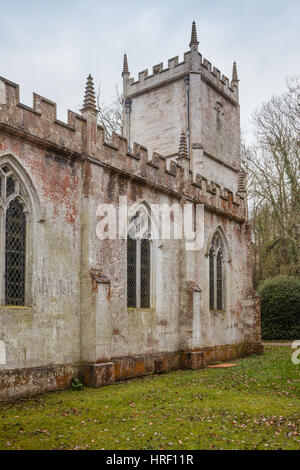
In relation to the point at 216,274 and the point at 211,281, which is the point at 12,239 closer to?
the point at 211,281

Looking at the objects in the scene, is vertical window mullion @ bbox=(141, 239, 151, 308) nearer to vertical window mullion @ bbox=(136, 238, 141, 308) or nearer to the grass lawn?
vertical window mullion @ bbox=(136, 238, 141, 308)

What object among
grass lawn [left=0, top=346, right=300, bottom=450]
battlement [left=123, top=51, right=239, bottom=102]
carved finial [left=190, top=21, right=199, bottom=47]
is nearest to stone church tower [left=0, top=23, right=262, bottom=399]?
grass lawn [left=0, top=346, right=300, bottom=450]

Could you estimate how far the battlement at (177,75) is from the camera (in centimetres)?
2242

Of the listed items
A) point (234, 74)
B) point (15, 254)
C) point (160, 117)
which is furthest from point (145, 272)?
point (234, 74)

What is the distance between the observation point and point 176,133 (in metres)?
22.4

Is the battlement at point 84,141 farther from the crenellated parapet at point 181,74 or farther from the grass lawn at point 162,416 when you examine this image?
the crenellated parapet at point 181,74

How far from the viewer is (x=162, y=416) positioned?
824cm

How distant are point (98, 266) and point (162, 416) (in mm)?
4431

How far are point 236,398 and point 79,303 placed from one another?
4.23 metres

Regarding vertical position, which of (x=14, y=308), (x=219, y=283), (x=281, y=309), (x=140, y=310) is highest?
(x=219, y=283)

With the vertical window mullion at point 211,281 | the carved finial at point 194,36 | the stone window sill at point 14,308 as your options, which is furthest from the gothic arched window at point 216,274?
the carved finial at point 194,36

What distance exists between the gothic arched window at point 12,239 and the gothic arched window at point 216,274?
8.70 m

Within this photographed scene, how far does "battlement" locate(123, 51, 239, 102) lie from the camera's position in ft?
73.6

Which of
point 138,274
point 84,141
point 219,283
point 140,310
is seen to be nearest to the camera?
point 84,141
